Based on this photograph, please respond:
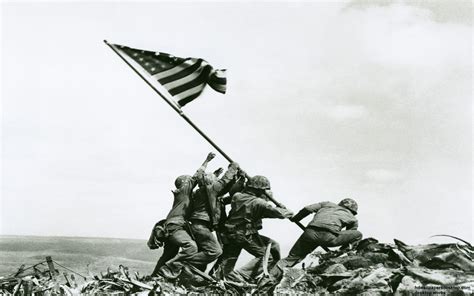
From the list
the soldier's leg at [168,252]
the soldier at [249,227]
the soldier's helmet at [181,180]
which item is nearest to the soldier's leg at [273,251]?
the soldier at [249,227]

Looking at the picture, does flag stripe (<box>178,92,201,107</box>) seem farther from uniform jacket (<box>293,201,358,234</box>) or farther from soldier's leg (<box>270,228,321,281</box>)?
soldier's leg (<box>270,228,321,281</box>)

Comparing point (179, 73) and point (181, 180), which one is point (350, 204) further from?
point (179, 73)

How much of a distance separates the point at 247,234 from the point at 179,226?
1304mm

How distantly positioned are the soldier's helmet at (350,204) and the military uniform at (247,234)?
1142mm

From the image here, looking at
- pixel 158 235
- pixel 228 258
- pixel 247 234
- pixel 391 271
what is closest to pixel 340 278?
pixel 391 271

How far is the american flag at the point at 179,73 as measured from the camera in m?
12.4

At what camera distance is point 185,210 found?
12773 millimetres

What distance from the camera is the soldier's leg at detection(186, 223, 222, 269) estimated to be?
40.6ft

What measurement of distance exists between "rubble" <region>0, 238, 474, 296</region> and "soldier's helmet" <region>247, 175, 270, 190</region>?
5.42 ft

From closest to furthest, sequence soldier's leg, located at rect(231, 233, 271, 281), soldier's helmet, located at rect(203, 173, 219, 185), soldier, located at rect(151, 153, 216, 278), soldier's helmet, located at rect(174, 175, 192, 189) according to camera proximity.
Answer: soldier, located at rect(151, 153, 216, 278) < soldier's leg, located at rect(231, 233, 271, 281) < soldier's helmet, located at rect(203, 173, 219, 185) < soldier's helmet, located at rect(174, 175, 192, 189)

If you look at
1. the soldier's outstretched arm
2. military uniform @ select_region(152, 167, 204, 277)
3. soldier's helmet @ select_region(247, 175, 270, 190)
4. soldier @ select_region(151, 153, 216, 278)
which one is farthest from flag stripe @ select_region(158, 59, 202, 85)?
the soldier's outstretched arm

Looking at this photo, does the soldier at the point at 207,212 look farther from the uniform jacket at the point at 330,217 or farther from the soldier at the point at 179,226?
the uniform jacket at the point at 330,217

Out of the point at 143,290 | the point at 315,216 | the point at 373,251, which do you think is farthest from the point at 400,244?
the point at 143,290

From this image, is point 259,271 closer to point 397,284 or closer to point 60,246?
point 397,284
